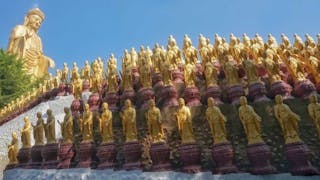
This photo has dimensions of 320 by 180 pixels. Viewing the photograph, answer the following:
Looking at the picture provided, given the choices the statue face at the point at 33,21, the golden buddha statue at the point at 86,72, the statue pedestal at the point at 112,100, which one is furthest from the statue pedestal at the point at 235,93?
the statue face at the point at 33,21

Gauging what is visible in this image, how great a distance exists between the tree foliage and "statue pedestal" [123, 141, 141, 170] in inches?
573

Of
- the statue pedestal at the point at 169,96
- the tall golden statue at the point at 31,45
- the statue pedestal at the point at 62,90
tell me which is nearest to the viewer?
the statue pedestal at the point at 169,96

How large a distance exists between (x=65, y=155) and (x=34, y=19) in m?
24.8

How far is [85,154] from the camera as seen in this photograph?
8.02 metres

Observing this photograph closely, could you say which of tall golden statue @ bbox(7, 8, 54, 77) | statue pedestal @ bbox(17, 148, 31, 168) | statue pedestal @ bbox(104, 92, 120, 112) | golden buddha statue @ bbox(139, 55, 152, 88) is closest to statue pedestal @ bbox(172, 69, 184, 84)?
golden buddha statue @ bbox(139, 55, 152, 88)

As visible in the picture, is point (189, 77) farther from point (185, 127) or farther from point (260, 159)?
point (260, 159)

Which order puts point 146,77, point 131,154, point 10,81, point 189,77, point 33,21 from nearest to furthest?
point 131,154 → point 189,77 → point 146,77 → point 10,81 → point 33,21

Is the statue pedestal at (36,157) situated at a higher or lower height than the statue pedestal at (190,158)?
higher

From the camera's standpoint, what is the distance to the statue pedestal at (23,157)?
9.07 m

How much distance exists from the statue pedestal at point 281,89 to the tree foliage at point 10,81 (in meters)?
15.6

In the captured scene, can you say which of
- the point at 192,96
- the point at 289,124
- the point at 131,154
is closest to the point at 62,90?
the point at 192,96

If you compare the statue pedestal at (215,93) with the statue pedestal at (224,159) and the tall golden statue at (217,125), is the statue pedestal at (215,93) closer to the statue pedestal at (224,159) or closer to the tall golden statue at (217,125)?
the tall golden statue at (217,125)

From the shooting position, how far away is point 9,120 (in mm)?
15898

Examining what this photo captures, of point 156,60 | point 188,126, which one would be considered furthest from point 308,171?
point 156,60
